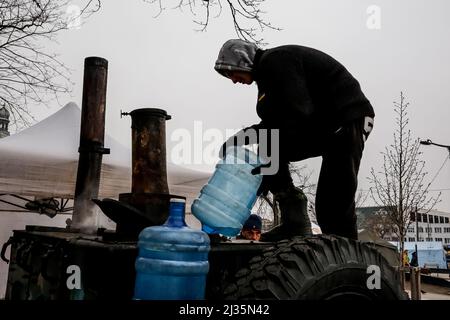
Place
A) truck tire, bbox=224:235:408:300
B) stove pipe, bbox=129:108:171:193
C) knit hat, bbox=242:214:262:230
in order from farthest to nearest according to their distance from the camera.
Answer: knit hat, bbox=242:214:262:230
stove pipe, bbox=129:108:171:193
truck tire, bbox=224:235:408:300

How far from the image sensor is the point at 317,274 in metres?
1.82

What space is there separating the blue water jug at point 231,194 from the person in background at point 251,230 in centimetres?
197

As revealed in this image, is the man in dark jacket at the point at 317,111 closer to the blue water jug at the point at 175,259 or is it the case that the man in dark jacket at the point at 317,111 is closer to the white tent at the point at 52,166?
the blue water jug at the point at 175,259

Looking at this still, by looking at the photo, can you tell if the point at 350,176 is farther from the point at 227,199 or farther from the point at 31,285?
the point at 31,285

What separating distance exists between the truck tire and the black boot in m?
1.25

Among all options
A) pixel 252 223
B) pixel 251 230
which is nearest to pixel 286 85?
pixel 251 230

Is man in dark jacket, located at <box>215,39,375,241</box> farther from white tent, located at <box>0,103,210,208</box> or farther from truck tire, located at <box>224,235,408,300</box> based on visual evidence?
white tent, located at <box>0,103,210,208</box>

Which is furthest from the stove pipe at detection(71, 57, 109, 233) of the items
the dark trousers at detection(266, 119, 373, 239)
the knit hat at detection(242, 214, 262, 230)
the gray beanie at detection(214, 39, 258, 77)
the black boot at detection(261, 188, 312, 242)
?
the dark trousers at detection(266, 119, 373, 239)

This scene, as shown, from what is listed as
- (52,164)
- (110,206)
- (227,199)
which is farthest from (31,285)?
(52,164)

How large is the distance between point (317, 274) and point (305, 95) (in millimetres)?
1391

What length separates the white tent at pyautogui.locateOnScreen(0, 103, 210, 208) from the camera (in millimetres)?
8094

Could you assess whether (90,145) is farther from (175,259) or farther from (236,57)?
(175,259)
